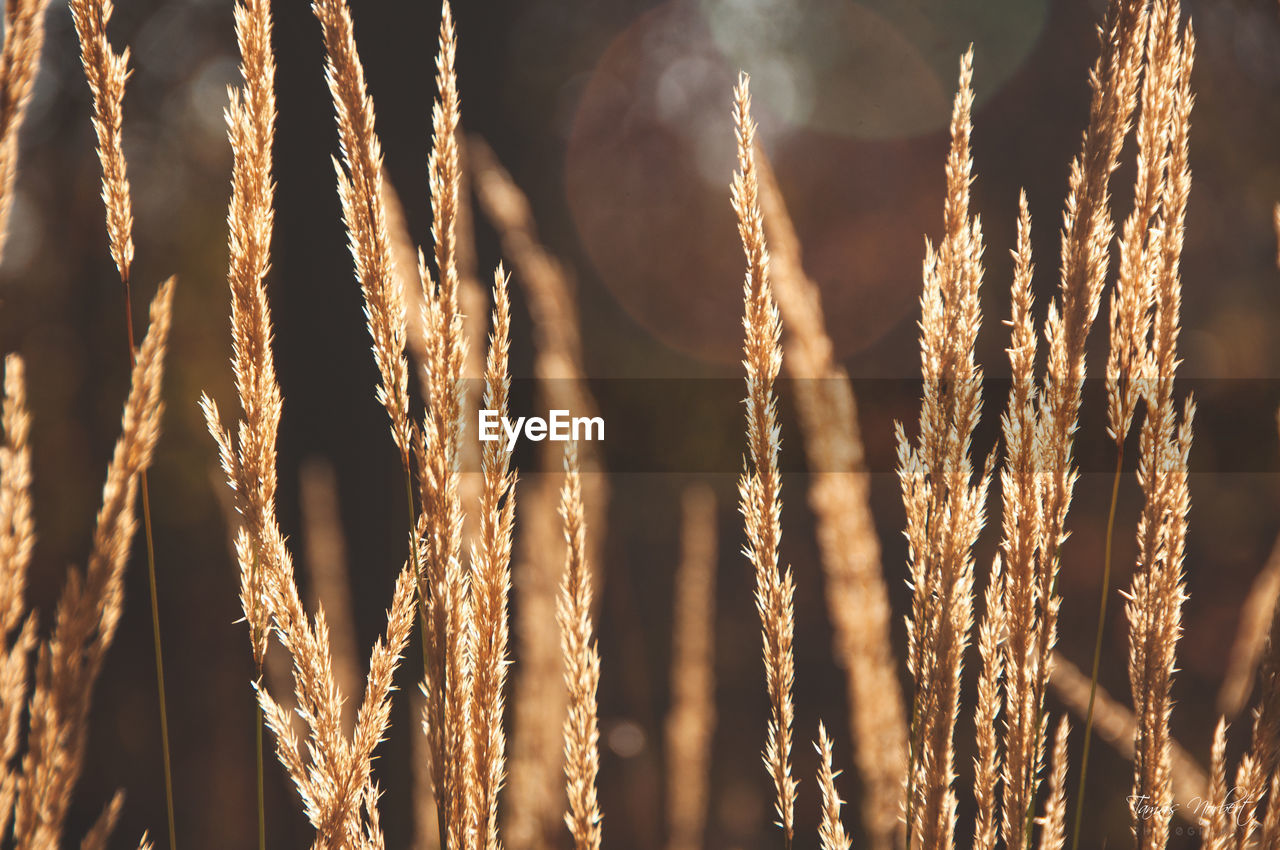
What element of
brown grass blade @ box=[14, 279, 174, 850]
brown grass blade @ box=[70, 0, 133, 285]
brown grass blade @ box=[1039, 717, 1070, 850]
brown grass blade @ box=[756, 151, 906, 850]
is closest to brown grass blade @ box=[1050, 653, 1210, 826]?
brown grass blade @ box=[1039, 717, 1070, 850]

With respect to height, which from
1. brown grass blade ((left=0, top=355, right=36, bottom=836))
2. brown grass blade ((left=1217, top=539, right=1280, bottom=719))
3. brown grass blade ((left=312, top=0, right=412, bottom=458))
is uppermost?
brown grass blade ((left=312, top=0, right=412, bottom=458))

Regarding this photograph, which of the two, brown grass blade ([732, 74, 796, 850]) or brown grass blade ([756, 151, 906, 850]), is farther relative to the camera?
brown grass blade ([756, 151, 906, 850])

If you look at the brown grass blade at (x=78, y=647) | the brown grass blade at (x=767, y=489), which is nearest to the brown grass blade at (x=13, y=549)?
the brown grass blade at (x=78, y=647)

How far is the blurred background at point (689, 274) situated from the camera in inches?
109

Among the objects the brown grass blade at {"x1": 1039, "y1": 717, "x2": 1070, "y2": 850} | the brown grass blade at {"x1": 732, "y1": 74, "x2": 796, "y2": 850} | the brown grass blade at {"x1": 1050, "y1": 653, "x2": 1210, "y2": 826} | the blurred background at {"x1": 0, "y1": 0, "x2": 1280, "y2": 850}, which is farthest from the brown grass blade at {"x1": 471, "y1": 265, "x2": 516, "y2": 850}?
the blurred background at {"x1": 0, "y1": 0, "x2": 1280, "y2": 850}

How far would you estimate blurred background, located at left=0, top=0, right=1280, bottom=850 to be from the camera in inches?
109

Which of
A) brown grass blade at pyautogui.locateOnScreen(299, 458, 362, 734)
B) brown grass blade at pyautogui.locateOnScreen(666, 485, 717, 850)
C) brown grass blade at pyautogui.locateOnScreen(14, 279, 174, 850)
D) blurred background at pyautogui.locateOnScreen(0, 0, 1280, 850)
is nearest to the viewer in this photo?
brown grass blade at pyautogui.locateOnScreen(14, 279, 174, 850)

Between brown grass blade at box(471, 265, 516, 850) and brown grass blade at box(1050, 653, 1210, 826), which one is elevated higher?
brown grass blade at box(471, 265, 516, 850)

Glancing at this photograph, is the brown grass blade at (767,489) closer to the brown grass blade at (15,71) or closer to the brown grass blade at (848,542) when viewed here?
the brown grass blade at (848,542)

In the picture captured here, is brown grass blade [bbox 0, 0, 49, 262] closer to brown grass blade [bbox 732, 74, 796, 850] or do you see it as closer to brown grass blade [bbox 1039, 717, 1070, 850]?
brown grass blade [bbox 732, 74, 796, 850]

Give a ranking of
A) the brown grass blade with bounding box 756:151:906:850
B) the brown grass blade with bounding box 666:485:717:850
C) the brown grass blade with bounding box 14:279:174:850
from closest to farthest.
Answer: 1. the brown grass blade with bounding box 14:279:174:850
2. the brown grass blade with bounding box 756:151:906:850
3. the brown grass blade with bounding box 666:485:717:850

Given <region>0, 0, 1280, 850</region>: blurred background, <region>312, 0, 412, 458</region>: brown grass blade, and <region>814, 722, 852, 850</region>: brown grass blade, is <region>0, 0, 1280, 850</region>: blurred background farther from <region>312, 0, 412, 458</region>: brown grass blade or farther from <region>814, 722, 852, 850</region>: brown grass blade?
<region>814, 722, 852, 850</region>: brown grass blade

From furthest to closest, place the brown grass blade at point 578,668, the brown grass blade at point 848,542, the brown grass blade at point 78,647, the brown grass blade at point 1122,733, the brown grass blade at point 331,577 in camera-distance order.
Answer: the brown grass blade at point 331,577 < the brown grass blade at point 1122,733 < the brown grass blade at point 848,542 < the brown grass blade at point 578,668 < the brown grass blade at point 78,647

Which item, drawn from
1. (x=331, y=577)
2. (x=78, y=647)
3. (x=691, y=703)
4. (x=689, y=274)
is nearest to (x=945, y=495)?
(x=691, y=703)
